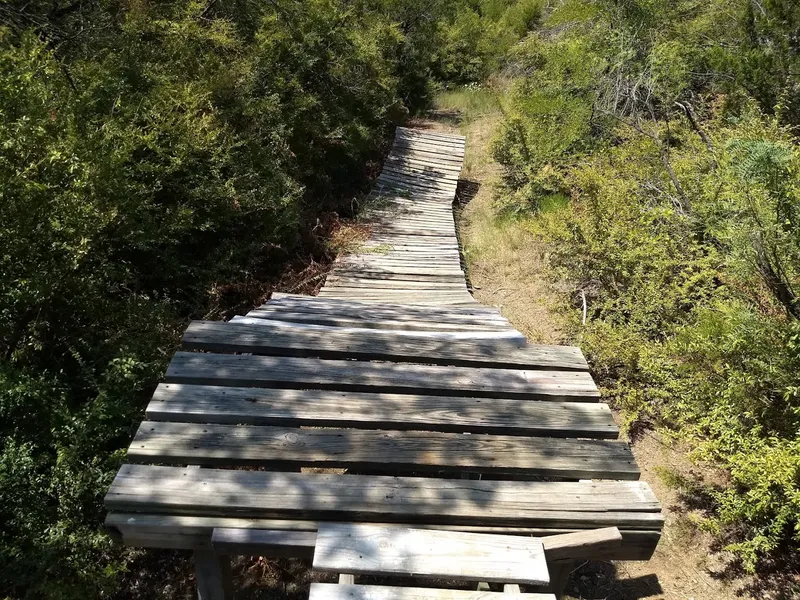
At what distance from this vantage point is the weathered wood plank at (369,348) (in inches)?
117

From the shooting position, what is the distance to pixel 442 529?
209 centimetres

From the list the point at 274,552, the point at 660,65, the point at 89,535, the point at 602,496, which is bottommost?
the point at 89,535

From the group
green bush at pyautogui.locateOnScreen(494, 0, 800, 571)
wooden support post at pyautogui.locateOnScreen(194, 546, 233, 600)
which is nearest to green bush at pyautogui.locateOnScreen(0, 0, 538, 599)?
wooden support post at pyautogui.locateOnScreen(194, 546, 233, 600)

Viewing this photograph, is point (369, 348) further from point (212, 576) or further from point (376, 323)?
point (212, 576)

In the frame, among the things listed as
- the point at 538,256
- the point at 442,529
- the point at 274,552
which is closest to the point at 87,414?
the point at 274,552

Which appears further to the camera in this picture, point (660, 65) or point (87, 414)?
point (660, 65)

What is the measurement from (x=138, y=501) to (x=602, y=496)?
2.00 m

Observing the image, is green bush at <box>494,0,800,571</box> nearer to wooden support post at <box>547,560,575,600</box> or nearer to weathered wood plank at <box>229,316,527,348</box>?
wooden support post at <box>547,560,575,600</box>

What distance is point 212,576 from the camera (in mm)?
2344

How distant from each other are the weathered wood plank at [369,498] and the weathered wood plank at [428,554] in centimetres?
9

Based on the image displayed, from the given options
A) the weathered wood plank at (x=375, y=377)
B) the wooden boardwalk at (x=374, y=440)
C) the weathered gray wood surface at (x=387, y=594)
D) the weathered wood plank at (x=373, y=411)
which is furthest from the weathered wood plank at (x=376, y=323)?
the weathered gray wood surface at (x=387, y=594)

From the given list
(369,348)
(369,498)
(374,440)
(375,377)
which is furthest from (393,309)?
(369,498)

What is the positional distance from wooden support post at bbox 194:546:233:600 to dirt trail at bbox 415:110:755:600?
2309 mm

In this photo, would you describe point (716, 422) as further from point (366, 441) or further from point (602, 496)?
point (366, 441)
